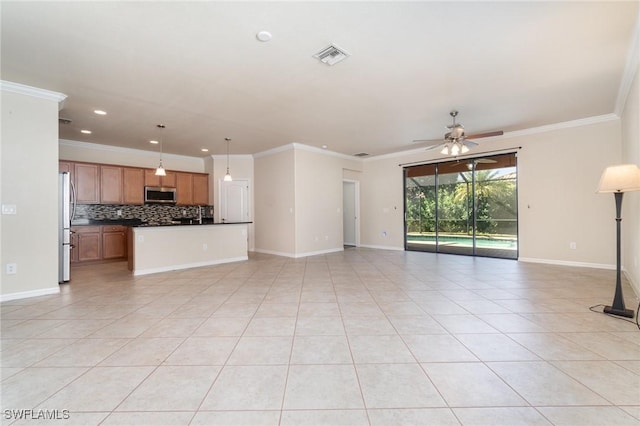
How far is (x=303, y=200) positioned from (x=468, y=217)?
4.11m

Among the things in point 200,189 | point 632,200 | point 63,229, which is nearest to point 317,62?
point 632,200

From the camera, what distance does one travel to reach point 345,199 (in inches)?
364

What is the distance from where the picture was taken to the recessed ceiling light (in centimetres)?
257

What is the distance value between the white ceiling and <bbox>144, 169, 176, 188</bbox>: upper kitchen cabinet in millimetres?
2007

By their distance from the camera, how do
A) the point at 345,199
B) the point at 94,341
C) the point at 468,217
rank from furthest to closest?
the point at 345,199, the point at 468,217, the point at 94,341

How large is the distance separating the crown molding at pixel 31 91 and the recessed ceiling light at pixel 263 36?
10.6 feet

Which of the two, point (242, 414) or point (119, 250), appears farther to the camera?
point (119, 250)

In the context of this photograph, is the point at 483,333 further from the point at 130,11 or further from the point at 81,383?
the point at 130,11

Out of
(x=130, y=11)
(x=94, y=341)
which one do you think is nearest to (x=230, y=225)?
(x=94, y=341)

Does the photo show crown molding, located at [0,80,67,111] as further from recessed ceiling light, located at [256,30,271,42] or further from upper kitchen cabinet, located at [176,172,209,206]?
upper kitchen cabinet, located at [176,172,209,206]

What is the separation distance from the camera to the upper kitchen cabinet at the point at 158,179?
7164 millimetres

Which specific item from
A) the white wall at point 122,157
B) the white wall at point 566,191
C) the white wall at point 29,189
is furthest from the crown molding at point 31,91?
the white wall at point 566,191

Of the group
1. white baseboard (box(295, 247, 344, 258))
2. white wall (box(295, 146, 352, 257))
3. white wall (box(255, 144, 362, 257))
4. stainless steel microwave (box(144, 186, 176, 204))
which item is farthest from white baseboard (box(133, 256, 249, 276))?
stainless steel microwave (box(144, 186, 176, 204))

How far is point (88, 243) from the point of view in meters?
6.17
